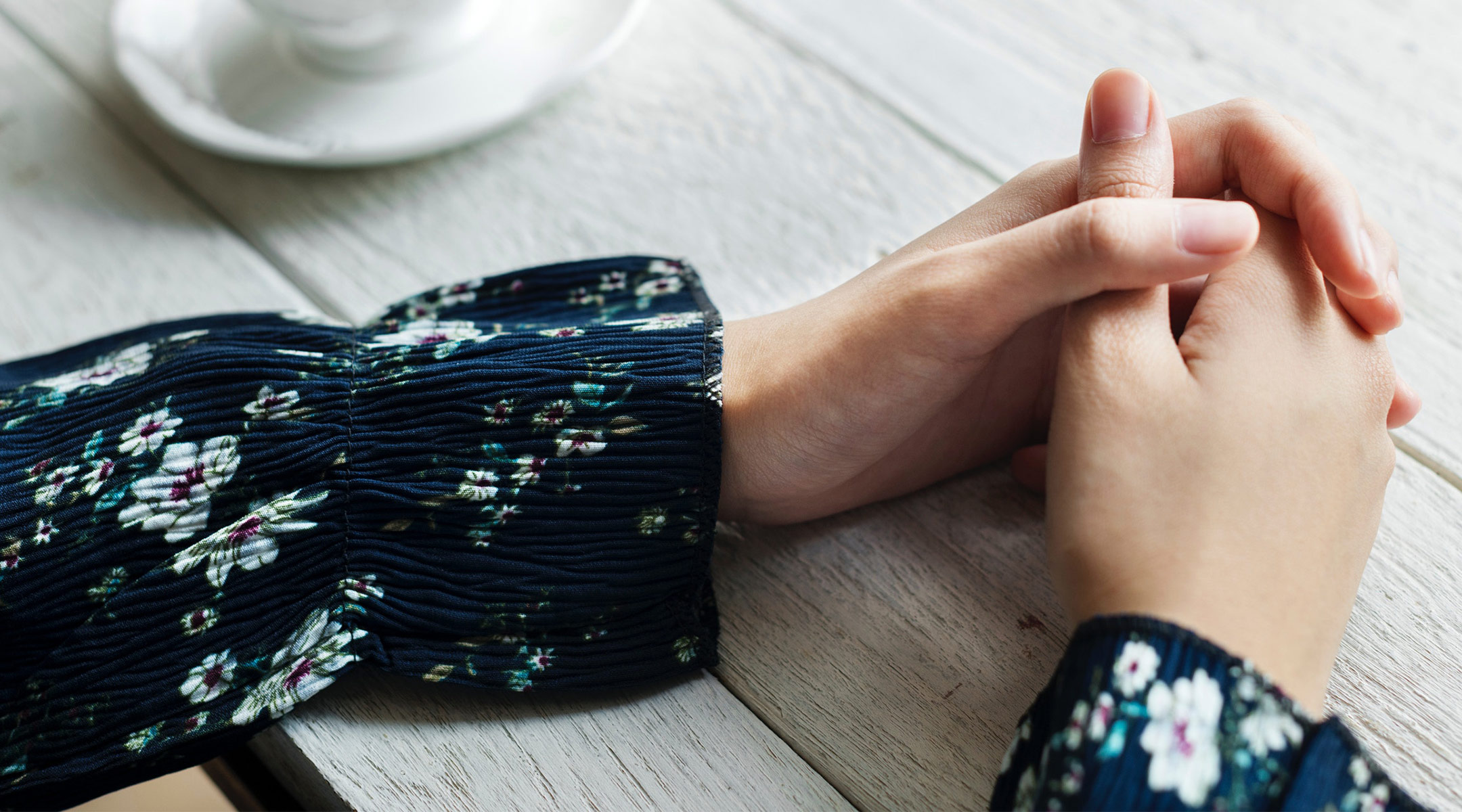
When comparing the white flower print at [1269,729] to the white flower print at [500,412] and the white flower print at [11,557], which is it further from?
the white flower print at [11,557]

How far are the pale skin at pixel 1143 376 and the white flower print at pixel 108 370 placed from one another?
37 cm

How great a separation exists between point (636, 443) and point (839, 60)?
469mm

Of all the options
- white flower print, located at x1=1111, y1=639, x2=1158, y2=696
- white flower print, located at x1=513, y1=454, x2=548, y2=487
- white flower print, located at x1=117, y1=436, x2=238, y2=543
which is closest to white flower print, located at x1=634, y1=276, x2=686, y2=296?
white flower print, located at x1=513, y1=454, x2=548, y2=487

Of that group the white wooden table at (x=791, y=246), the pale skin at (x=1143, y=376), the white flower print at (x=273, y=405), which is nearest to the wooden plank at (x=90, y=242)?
the white wooden table at (x=791, y=246)

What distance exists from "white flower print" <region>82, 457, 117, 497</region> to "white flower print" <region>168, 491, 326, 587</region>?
59 millimetres

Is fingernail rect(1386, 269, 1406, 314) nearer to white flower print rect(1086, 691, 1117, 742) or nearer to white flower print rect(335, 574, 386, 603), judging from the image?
white flower print rect(1086, 691, 1117, 742)

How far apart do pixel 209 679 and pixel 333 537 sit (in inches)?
3.7

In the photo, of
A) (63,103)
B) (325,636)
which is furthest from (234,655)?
(63,103)

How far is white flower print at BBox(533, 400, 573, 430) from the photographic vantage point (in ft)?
1.83

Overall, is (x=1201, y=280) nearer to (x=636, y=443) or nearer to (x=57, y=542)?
(x=636, y=443)

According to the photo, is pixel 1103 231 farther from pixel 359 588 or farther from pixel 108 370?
pixel 108 370

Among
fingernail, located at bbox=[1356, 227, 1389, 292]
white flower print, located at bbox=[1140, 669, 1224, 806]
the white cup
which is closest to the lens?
white flower print, located at bbox=[1140, 669, 1224, 806]

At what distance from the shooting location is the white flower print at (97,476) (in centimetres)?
54

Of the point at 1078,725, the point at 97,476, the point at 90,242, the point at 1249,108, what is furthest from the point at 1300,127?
the point at 90,242
